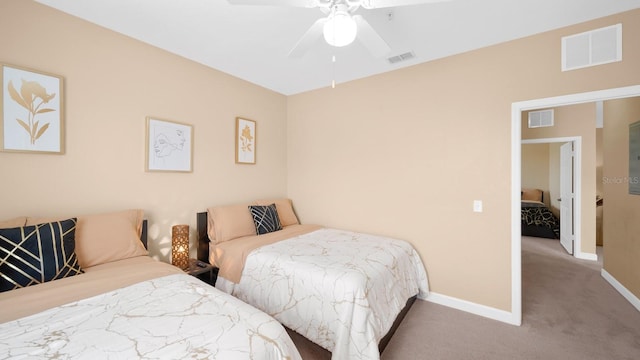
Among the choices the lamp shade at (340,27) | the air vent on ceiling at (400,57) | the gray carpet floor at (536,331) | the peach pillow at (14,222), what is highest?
the air vent on ceiling at (400,57)

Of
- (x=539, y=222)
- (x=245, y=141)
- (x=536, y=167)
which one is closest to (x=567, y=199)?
(x=539, y=222)

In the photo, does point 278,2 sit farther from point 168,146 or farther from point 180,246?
point 180,246

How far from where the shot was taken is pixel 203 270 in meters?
2.40

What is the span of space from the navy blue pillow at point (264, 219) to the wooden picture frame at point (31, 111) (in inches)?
69.3

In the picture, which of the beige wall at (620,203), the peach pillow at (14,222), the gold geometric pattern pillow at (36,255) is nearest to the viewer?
the gold geometric pattern pillow at (36,255)

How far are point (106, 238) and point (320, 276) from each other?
66.6 inches

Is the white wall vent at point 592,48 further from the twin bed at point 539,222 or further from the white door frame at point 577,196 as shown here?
the twin bed at point 539,222

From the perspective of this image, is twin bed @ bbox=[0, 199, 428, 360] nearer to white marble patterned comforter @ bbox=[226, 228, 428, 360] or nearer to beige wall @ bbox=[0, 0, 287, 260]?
white marble patterned comforter @ bbox=[226, 228, 428, 360]

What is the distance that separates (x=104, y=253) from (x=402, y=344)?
96.4 inches

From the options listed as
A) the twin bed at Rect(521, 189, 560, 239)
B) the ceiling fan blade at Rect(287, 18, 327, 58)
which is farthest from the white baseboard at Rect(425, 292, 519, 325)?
the twin bed at Rect(521, 189, 560, 239)

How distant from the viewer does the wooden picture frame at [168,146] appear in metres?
2.40

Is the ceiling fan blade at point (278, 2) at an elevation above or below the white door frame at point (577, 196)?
above

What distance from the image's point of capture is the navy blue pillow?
2.95m

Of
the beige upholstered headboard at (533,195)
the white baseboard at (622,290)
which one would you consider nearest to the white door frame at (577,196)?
the white baseboard at (622,290)
